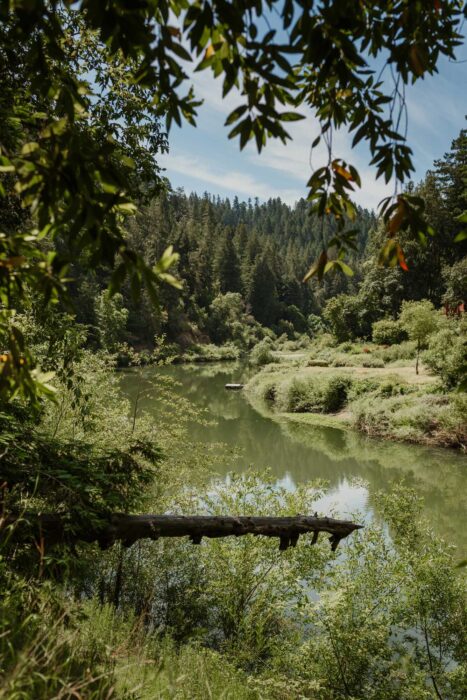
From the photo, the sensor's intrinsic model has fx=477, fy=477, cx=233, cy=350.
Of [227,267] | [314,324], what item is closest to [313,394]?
[227,267]

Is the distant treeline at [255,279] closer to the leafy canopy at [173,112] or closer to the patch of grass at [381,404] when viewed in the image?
the patch of grass at [381,404]

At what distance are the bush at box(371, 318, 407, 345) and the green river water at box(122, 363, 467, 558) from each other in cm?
1631

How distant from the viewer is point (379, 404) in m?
20.7

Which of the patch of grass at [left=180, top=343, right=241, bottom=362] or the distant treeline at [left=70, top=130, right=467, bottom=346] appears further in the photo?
the patch of grass at [left=180, top=343, right=241, bottom=362]

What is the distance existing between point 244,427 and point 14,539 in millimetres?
19607

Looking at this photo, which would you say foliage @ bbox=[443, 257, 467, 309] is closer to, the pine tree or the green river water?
the green river water

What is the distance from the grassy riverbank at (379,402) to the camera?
681 inches

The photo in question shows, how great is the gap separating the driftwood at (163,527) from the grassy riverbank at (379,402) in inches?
481

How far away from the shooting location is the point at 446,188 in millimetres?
43031

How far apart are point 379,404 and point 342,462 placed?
5209 millimetres

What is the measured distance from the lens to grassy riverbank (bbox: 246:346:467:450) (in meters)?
17.3

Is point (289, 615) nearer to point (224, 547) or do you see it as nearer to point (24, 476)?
point (224, 547)

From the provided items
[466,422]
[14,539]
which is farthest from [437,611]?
[466,422]

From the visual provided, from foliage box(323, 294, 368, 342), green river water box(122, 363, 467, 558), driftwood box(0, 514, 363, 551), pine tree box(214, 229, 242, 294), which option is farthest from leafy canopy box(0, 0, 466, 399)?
pine tree box(214, 229, 242, 294)
